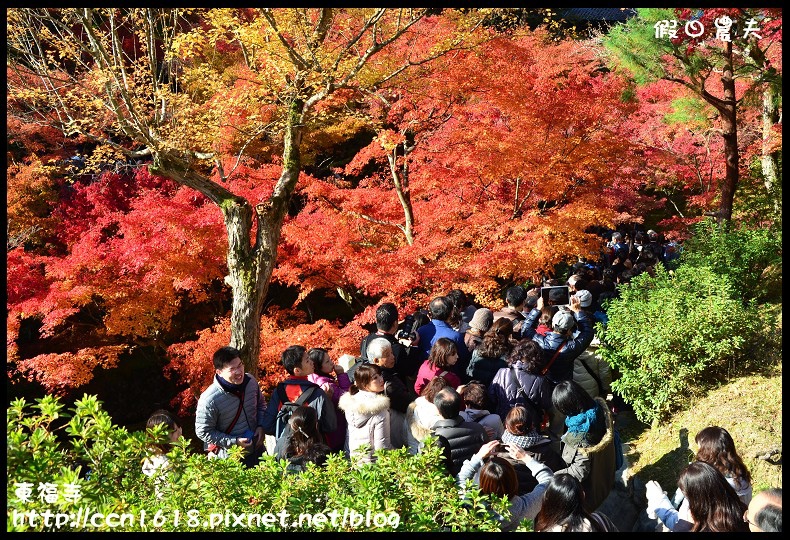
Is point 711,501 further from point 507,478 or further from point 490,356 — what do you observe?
point 490,356

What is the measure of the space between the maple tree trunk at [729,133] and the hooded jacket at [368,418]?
8.71m

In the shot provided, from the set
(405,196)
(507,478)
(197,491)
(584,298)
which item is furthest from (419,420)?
(405,196)


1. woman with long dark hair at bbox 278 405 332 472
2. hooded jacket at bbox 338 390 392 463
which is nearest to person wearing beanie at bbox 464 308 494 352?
hooded jacket at bbox 338 390 392 463

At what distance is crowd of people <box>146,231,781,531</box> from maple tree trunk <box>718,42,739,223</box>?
650 centimetres

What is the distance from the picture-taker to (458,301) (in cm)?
633

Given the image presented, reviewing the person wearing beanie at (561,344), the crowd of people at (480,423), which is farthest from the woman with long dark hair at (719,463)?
the person wearing beanie at (561,344)

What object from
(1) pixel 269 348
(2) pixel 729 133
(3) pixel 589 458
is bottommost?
(3) pixel 589 458

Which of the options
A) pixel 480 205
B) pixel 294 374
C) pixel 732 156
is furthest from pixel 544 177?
pixel 294 374

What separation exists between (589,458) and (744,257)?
5.80m

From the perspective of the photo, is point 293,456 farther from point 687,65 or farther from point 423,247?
point 687,65

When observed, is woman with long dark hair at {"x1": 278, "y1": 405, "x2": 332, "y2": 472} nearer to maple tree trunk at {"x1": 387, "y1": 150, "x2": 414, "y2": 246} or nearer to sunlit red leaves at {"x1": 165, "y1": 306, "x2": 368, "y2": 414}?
sunlit red leaves at {"x1": 165, "y1": 306, "x2": 368, "y2": 414}

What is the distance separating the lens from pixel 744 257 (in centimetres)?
829

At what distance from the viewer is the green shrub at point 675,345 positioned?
5.64 m

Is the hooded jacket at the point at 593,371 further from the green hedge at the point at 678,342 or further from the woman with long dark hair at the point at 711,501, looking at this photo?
the woman with long dark hair at the point at 711,501
